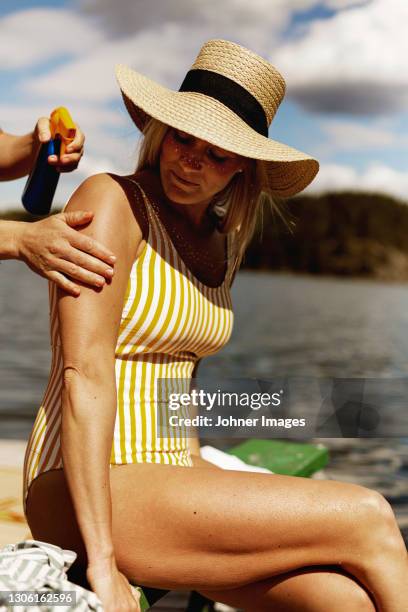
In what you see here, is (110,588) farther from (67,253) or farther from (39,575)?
(67,253)

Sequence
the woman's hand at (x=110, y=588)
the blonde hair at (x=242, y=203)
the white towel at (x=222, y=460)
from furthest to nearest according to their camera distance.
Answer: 1. the white towel at (x=222, y=460)
2. the blonde hair at (x=242, y=203)
3. the woman's hand at (x=110, y=588)

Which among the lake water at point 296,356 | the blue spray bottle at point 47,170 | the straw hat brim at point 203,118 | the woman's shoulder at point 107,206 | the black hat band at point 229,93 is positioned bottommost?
the lake water at point 296,356

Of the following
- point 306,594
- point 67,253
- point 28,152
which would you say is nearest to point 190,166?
point 67,253

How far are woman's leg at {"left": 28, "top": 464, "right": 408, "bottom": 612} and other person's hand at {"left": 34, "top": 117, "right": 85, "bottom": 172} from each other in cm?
92

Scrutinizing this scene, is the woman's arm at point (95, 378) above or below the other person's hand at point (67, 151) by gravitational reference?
below

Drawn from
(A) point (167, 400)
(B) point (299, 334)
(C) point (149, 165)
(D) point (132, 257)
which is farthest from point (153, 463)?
(B) point (299, 334)

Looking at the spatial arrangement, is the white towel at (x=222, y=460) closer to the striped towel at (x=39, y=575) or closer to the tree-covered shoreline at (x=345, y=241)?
the striped towel at (x=39, y=575)

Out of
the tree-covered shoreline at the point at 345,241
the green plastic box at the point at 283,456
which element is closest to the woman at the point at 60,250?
the green plastic box at the point at 283,456

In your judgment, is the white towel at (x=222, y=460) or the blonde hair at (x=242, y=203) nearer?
the blonde hair at (x=242, y=203)

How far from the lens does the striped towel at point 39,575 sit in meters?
1.66

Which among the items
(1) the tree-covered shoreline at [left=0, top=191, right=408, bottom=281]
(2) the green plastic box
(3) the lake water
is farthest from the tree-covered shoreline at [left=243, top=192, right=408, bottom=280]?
(2) the green plastic box

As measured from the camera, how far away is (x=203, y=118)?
225cm

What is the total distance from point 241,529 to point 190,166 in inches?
41.6

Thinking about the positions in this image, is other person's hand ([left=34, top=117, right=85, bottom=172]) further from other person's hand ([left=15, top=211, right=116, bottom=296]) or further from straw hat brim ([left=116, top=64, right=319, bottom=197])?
other person's hand ([left=15, top=211, right=116, bottom=296])
